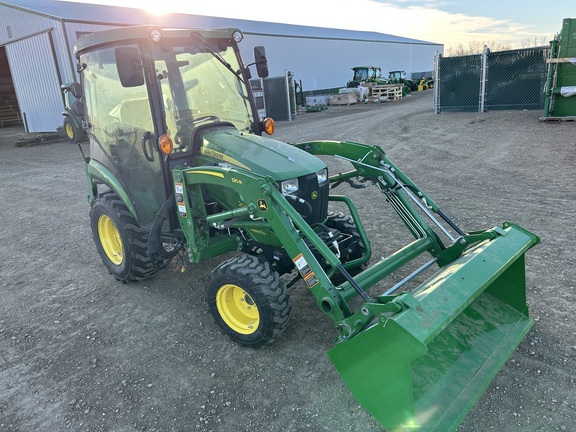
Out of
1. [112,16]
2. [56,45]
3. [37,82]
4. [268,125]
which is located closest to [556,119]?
[268,125]

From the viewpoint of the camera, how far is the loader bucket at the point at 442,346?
7.50ft

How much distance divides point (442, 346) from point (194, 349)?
1.84 meters

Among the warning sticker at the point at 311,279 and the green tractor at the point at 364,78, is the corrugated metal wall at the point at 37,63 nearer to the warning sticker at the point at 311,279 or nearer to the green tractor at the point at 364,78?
the green tractor at the point at 364,78

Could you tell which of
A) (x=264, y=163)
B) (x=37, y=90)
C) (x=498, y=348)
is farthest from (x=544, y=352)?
(x=37, y=90)

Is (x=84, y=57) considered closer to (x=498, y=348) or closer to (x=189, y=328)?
(x=189, y=328)

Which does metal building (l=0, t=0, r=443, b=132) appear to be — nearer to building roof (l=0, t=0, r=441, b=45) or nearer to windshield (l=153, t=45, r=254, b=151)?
building roof (l=0, t=0, r=441, b=45)

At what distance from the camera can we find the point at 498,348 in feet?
9.34

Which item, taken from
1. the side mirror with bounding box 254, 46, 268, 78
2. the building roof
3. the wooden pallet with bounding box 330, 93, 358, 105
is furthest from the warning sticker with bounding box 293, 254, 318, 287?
the wooden pallet with bounding box 330, 93, 358, 105

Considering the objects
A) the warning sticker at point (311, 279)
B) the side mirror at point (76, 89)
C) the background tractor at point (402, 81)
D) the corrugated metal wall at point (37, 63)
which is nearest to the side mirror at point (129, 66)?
the side mirror at point (76, 89)

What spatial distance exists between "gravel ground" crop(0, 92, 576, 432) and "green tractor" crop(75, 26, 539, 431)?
217mm

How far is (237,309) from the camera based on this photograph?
3463mm

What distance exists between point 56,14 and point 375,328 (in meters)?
18.9

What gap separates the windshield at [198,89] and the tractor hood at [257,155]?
237 mm

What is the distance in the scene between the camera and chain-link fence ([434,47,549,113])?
13914mm
